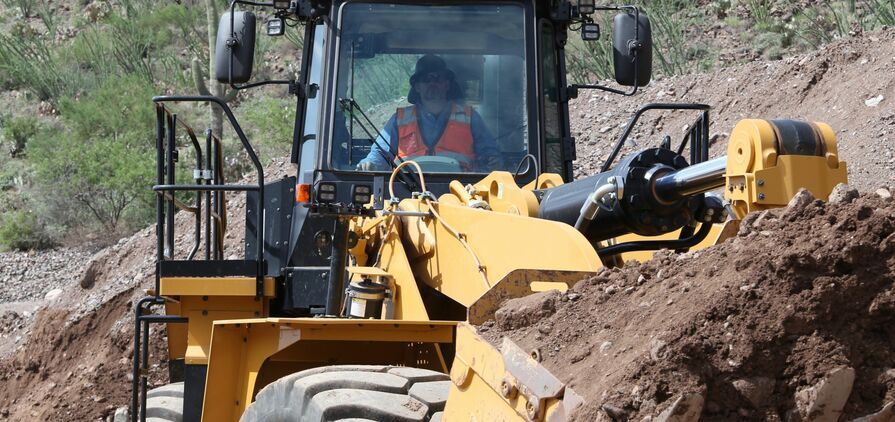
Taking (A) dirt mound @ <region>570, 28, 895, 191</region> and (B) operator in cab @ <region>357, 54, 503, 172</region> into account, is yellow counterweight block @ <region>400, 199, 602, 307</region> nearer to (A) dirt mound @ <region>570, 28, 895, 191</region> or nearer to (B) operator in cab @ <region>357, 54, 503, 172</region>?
(B) operator in cab @ <region>357, 54, 503, 172</region>

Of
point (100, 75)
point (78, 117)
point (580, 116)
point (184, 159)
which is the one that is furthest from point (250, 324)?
point (100, 75)

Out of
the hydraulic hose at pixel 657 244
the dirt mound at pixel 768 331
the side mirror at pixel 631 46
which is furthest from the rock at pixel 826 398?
the side mirror at pixel 631 46

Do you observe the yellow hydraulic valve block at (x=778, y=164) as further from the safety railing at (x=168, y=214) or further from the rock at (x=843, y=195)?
the safety railing at (x=168, y=214)

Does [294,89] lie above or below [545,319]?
above

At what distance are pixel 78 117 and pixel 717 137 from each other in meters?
14.3

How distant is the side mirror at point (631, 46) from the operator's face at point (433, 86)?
0.99 metres

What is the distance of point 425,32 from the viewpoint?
23.0 feet

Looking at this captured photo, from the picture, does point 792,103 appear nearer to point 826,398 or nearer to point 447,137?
point 447,137

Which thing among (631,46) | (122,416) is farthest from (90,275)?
(631,46)

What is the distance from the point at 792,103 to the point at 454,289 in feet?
28.5

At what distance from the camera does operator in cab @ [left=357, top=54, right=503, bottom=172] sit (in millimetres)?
6766

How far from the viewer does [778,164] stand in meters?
4.30

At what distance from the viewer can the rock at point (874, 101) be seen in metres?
12.2

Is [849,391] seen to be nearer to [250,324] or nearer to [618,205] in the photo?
[618,205]
